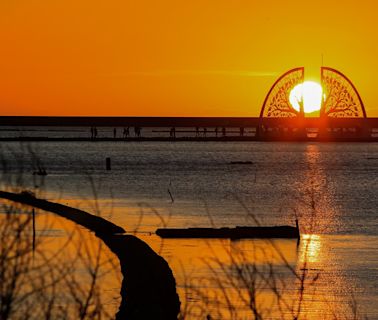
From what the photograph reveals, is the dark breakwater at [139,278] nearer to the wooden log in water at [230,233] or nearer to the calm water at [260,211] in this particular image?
the calm water at [260,211]

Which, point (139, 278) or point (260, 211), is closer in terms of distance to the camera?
point (139, 278)

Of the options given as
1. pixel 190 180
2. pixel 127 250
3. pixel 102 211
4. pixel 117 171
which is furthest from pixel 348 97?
pixel 127 250

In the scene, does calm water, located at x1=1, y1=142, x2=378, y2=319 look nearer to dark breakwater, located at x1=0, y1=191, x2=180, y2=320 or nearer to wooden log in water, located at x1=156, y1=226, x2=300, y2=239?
wooden log in water, located at x1=156, y1=226, x2=300, y2=239

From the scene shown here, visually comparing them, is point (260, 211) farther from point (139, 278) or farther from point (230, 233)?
point (139, 278)

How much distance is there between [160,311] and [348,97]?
6871 inches

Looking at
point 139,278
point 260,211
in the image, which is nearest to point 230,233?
point 139,278

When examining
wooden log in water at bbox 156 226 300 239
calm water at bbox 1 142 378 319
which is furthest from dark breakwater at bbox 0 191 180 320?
wooden log in water at bbox 156 226 300 239

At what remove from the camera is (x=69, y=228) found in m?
31.7

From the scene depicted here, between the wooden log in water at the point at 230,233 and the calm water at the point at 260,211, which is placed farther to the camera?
the wooden log in water at the point at 230,233

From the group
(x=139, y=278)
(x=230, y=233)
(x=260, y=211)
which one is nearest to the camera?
(x=139, y=278)

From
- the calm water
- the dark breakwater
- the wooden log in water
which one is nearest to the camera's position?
the dark breakwater

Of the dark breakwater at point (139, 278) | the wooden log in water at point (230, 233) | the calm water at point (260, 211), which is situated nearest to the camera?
the dark breakwater at point (139, 278)

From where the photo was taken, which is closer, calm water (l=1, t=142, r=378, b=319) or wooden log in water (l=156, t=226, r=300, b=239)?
calm water (l=1, t=142, r=378, b=319)

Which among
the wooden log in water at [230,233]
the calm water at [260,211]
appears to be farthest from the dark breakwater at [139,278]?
the wooden log in water at [230,233]
